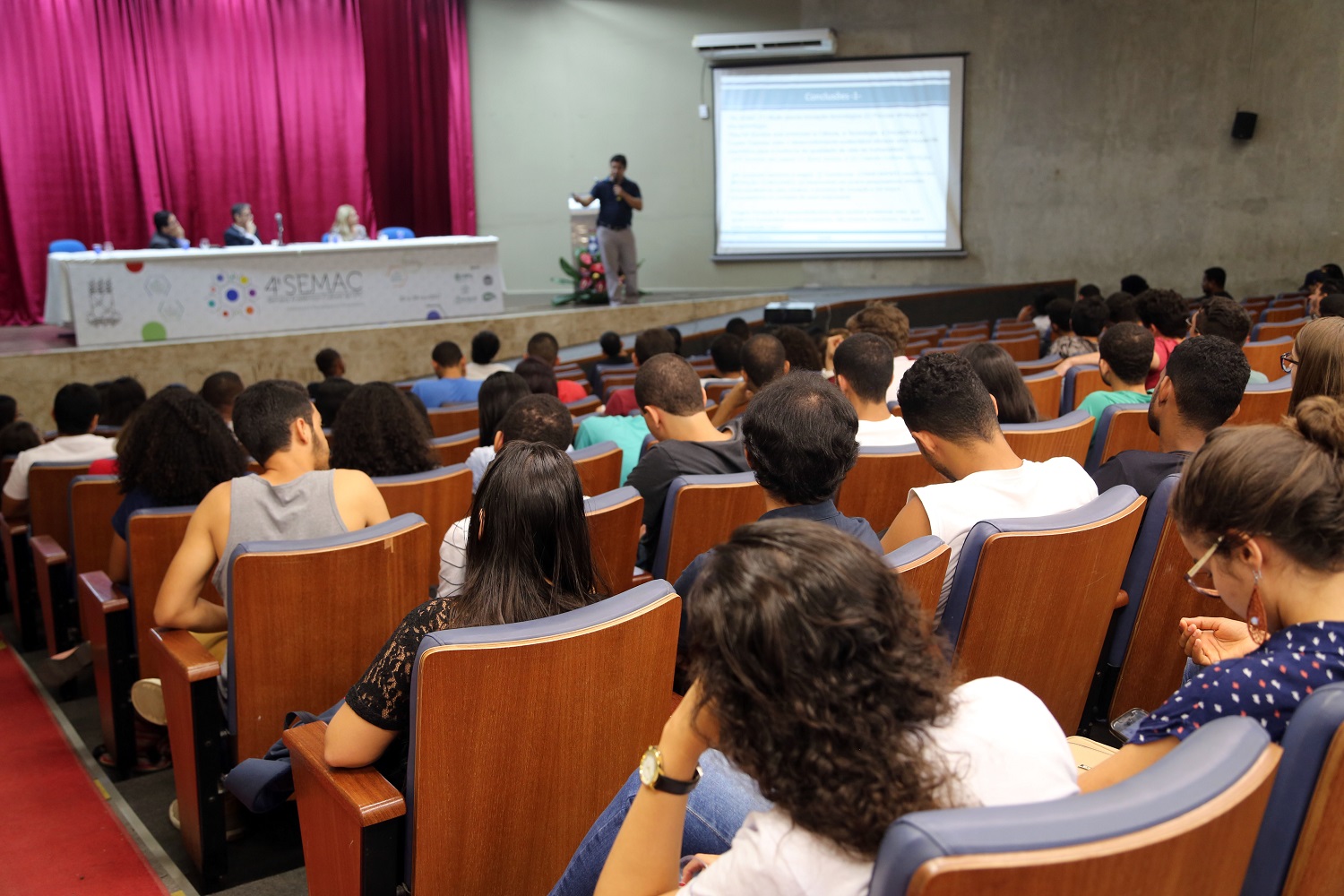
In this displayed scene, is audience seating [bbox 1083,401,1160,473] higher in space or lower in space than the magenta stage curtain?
lower

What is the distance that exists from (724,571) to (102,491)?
2.86 meters

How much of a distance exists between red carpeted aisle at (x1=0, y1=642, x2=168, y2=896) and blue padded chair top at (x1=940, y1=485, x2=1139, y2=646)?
1700 mm

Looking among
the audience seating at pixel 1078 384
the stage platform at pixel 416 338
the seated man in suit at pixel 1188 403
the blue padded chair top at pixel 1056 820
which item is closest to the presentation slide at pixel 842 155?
the stage platform at pixel 416 338

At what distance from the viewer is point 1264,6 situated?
10.4 metres

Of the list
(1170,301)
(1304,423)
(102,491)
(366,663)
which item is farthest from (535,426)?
(1170,301)

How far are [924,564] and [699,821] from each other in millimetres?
532

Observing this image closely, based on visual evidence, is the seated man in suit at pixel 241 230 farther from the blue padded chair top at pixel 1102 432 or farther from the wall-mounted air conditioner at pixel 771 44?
the blue padded chair top at pixel 1102 432

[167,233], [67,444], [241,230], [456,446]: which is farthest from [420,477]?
[167,233]

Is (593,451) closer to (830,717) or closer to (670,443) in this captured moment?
(670,443)

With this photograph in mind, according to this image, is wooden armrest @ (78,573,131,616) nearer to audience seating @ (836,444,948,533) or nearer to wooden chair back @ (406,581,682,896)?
wooden chair back @ (406,581,682,896)

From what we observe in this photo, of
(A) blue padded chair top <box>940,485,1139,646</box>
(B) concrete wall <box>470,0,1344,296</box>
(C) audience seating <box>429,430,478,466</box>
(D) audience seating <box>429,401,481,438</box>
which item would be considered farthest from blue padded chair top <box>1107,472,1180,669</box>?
(B) concrete wall <box>470,0,1344,296</box>

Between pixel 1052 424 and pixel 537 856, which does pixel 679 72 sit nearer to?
pixel 1052 424

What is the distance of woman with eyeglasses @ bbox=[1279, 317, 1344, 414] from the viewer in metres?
2.39

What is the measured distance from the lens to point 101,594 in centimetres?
266
